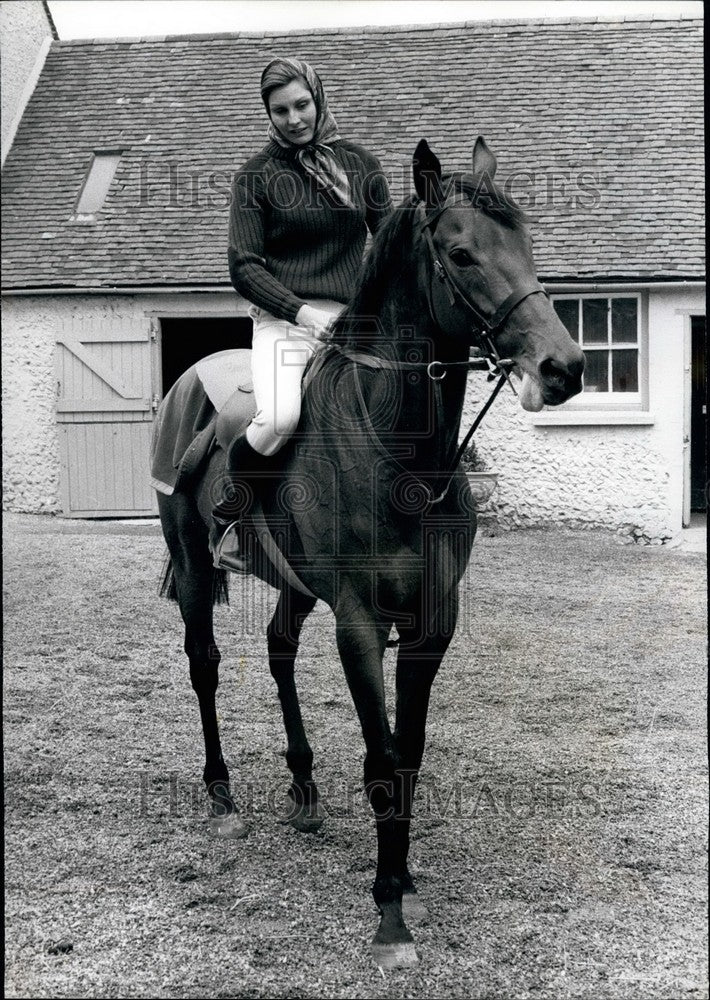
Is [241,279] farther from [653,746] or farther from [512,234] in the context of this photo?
[653,746]

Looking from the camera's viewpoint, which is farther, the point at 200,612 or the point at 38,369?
the point at 38,369

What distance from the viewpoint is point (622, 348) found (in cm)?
1196

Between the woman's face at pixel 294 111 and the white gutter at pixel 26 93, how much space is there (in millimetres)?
11175

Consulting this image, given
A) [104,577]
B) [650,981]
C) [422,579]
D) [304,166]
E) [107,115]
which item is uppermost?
[107,115]

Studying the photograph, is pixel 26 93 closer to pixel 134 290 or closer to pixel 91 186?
pixel 91 186

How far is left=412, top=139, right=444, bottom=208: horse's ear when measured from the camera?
2.71 m

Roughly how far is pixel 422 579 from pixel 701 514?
10401 mm

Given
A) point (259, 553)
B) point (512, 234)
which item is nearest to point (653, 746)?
point (259, 553)

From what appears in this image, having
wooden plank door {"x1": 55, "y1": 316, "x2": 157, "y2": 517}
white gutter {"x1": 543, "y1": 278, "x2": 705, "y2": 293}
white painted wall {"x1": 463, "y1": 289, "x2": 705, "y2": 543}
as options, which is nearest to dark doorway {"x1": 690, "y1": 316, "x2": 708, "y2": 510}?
white painted wall {"x1": 463, "y1": 289, "x2": 705, "y2": 543}

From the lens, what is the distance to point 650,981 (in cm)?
286

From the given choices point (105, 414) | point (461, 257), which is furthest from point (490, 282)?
point (105, 414)

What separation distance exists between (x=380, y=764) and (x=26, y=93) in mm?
13700

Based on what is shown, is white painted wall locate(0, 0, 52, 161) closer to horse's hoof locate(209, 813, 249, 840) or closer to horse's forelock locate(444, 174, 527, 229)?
horse's hoof locate(209, 813, 249, 840)

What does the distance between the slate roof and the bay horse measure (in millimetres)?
8394
